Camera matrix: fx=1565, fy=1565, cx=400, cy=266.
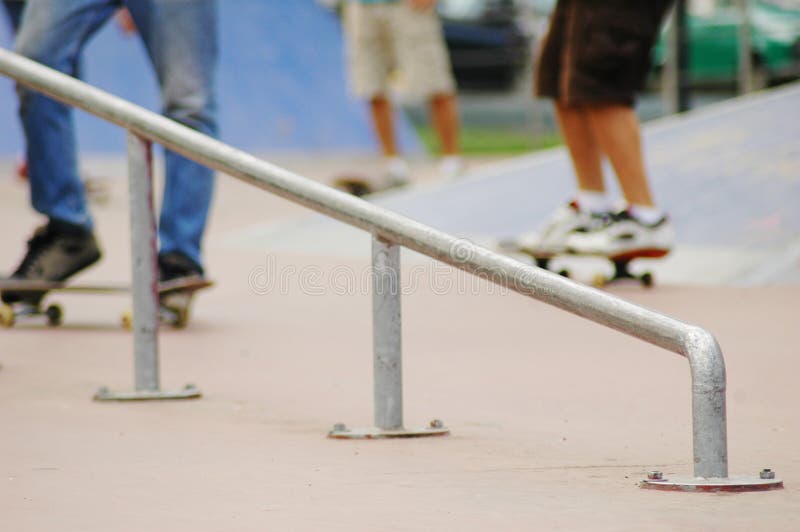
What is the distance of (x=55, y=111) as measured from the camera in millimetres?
4734

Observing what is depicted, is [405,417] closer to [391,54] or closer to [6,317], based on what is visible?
[6,317]

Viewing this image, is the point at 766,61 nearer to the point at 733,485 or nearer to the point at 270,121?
the point at 270,121

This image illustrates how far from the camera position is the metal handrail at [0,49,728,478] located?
98.5 inches

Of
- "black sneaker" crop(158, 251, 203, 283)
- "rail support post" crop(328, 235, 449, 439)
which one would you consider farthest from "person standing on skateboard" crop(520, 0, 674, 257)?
"rail support post" crop(328, 235, 449, 439)

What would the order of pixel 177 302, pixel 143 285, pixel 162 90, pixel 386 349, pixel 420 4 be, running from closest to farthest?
pixel 386 349 → pixel 143 285 → pixel 177 302 → pixel 162 90 → pixel 420 4

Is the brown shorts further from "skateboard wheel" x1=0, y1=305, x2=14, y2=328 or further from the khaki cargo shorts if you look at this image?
the khaki cargo shorts

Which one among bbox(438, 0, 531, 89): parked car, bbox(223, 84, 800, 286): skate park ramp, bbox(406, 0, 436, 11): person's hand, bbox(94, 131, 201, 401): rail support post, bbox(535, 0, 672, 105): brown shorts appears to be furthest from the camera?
bbox(438, 0, 531, 89): parked car

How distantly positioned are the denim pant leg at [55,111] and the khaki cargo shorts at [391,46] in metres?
5.72

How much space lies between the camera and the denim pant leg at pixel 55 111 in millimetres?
4613

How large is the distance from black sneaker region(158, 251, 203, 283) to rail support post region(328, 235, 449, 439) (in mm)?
1669

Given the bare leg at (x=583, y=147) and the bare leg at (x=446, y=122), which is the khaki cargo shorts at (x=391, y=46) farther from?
the bare leg at (x=583, y=147)

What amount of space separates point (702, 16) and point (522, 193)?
632cm

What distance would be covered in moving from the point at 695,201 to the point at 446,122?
4.24 metres

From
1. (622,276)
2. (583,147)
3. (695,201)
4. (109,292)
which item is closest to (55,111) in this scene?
(109,292)
